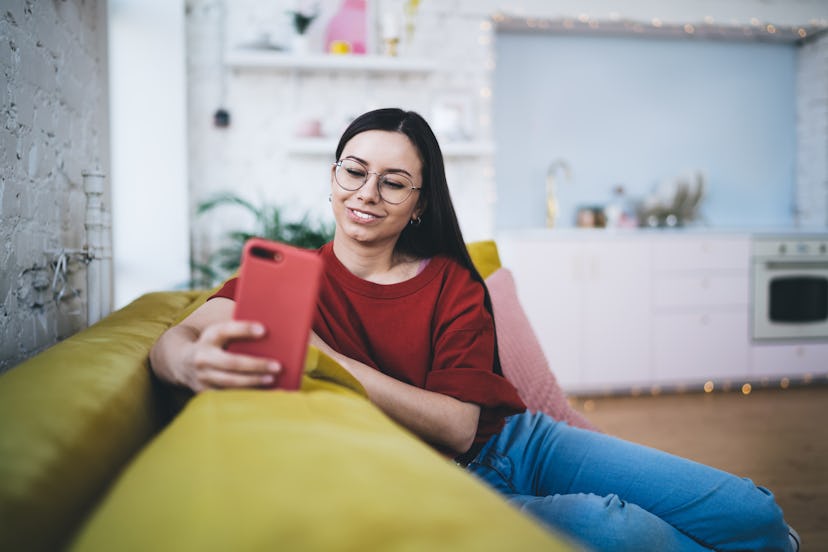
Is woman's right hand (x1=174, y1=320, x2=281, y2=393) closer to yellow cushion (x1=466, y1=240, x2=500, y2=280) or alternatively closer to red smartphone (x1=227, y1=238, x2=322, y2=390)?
red smartphone (x1=227, y1=238, x2=322, y2=390)

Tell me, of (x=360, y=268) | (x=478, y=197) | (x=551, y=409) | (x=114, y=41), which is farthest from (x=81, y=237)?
(x=478, y=197)

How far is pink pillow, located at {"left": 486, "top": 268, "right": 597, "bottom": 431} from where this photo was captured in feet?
5.22

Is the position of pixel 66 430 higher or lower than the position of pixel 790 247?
lower

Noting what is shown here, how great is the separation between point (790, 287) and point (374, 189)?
3901mm

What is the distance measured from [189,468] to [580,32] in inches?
178

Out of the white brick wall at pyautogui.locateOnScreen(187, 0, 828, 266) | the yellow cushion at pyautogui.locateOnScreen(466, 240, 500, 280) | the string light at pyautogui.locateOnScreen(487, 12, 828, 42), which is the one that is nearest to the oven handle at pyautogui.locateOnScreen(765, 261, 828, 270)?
the string light at pyautogui.locateOnScreen(487, 12, 828, 42)

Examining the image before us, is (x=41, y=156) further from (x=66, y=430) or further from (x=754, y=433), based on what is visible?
(x=754, y=433)

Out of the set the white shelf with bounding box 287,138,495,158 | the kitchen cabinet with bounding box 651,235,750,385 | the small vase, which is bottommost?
the kitchen cabinet with bounding box 651,235,750,385

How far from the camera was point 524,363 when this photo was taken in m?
1.63

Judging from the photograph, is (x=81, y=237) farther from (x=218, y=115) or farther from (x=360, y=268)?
(x=218, y=115)

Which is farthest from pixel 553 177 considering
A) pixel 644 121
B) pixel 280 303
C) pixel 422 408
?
pixel 280 303

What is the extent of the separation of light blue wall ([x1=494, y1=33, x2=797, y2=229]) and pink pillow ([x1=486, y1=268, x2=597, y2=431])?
2.73 meters

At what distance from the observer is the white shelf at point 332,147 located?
3590 mm

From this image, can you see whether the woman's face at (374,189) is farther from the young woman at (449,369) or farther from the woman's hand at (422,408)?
the woman's hand at (422,408)
